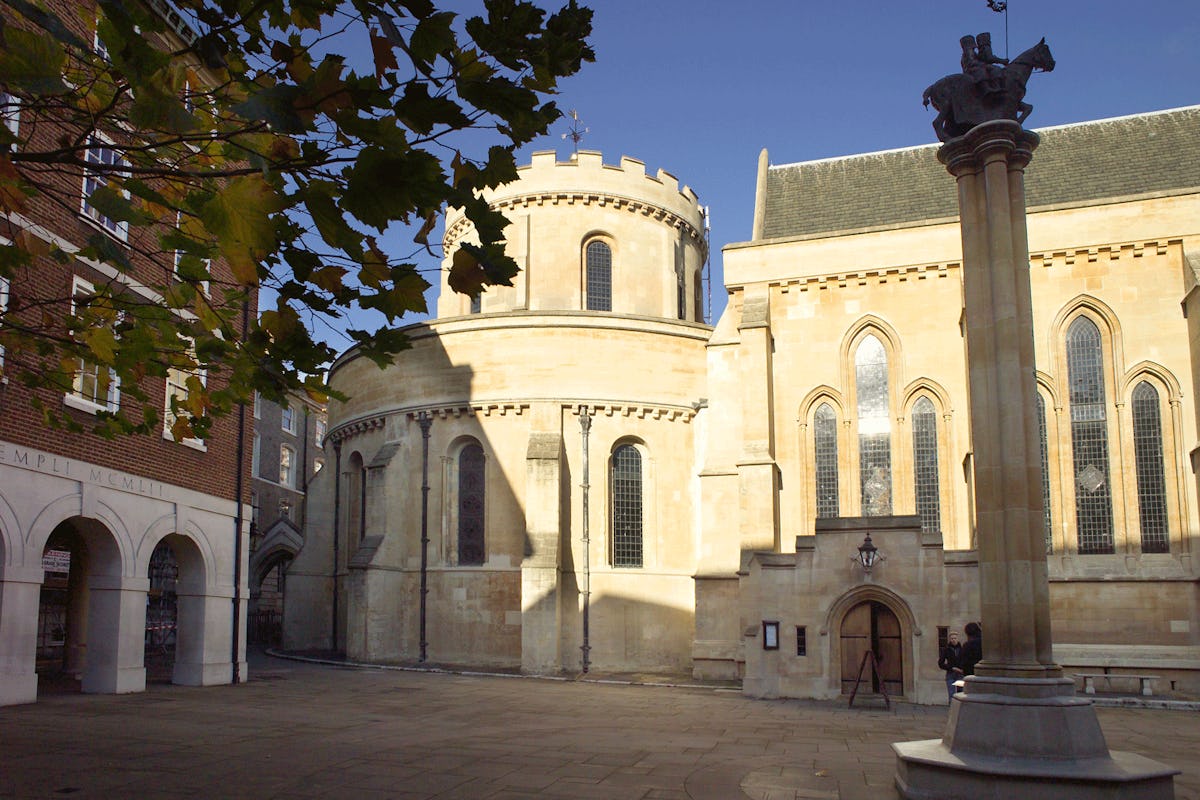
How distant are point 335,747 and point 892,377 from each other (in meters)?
18.2

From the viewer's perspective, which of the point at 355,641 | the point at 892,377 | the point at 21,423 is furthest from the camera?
the point at 355,641

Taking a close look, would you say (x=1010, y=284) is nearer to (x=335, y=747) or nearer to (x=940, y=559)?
(x=335, y=747)

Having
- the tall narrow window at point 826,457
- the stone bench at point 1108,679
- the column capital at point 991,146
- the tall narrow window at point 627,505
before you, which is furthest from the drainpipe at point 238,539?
the stone bench at point 1108,679

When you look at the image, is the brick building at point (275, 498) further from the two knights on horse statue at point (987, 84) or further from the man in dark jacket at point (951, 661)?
the two knights on horse statue at point (987, 84)

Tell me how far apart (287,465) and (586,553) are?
26963 mm

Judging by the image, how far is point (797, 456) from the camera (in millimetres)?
27719

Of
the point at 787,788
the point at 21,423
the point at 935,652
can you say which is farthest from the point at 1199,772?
the point at 21,423

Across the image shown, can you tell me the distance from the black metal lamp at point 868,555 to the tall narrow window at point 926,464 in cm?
386

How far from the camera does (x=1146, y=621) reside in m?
24.2

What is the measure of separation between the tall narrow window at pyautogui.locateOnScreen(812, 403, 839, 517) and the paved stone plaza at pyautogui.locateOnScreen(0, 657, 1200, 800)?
632cm

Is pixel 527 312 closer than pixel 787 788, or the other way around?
Result: pixel 787 788

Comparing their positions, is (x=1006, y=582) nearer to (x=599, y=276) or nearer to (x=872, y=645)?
→ (x=872, y=645)

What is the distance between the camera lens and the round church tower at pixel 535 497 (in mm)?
29891

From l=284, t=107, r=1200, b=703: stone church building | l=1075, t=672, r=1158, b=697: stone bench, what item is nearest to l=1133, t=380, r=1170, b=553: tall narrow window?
l=284, t=107, r=1200, b=703: stone church building
